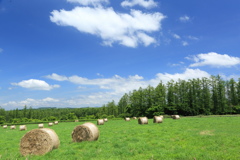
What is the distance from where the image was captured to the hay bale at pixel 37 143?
37.0ft

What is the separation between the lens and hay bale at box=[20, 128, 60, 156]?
1127 centimetres

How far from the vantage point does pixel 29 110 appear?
122 meters

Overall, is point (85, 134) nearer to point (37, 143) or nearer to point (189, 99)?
point (37, 143)

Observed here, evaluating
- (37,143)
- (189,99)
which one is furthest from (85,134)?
(189,99)

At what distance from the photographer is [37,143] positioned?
37.3ft

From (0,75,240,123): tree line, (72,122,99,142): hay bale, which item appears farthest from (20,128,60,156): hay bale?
(0,75,240,123): tree line

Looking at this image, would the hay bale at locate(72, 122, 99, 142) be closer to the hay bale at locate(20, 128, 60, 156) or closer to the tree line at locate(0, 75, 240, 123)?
the hay bale at locate(20, 128, 60, 156)

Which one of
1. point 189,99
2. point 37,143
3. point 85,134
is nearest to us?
point 37,143

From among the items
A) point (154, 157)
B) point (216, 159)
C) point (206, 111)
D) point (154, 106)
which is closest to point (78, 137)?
point (154, 157)

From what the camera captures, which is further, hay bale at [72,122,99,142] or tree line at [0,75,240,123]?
tree line at [0,75,240,123]

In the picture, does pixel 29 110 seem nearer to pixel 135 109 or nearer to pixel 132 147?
pixel 135 109

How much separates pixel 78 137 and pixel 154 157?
7.24 m

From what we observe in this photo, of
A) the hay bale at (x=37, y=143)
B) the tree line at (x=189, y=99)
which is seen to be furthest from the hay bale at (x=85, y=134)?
the tree line at (x=189, y=99)

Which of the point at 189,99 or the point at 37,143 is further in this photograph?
the point at 189,99
